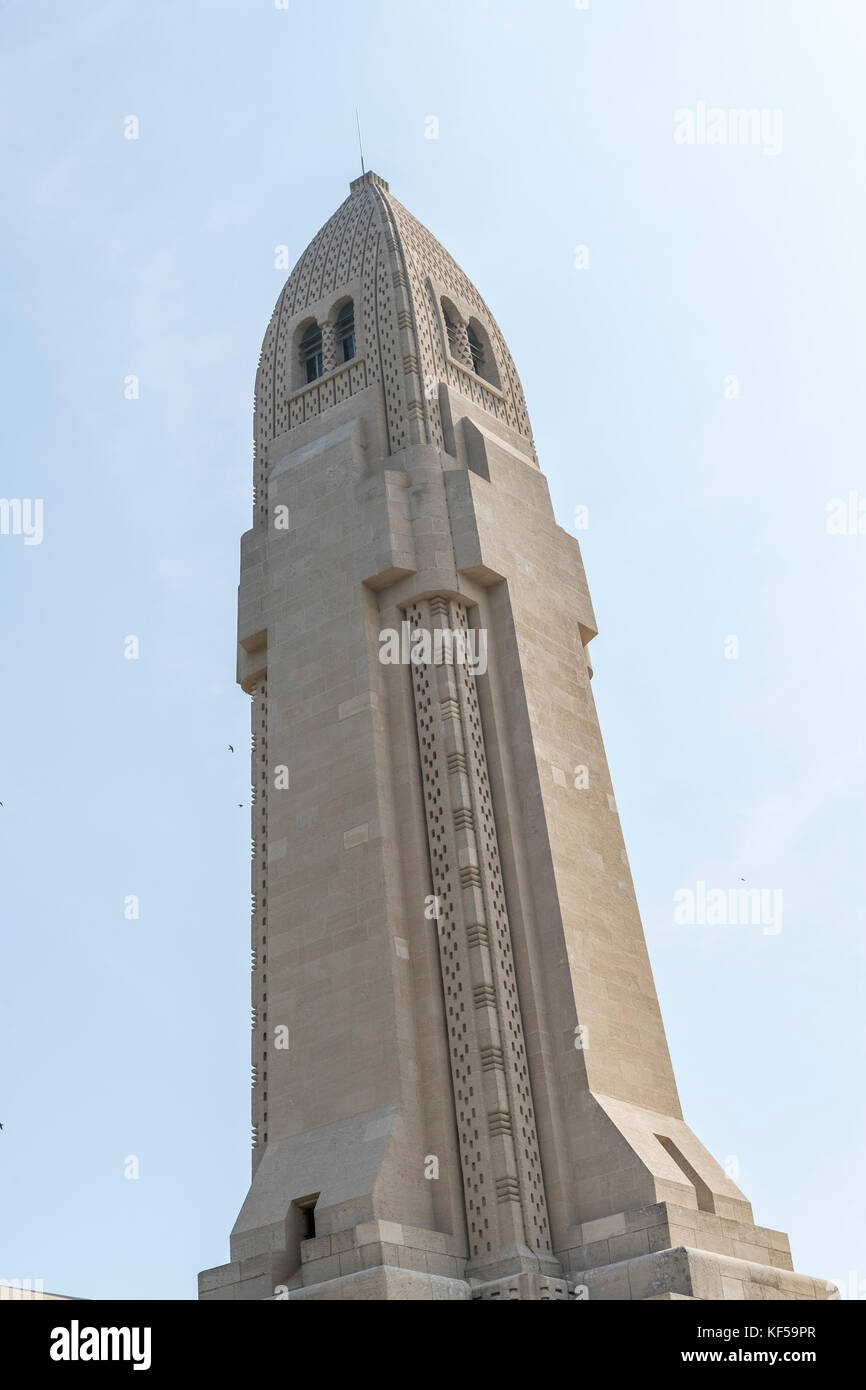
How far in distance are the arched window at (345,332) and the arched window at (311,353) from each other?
454 millimetres

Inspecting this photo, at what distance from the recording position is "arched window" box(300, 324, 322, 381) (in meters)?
27.2

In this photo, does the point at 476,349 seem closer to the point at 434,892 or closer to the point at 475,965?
the point at 434,892

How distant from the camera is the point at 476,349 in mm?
28188

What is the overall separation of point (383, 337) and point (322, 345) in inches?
63.3

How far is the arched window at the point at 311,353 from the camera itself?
27234 mm

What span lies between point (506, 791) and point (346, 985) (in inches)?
142

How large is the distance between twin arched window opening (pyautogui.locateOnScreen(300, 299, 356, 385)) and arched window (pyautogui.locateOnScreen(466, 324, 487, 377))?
231 centimetres

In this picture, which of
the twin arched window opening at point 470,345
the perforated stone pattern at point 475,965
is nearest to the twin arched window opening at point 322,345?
the twin arched window opening at point 470,345

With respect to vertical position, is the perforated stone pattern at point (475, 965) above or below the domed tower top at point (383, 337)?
below

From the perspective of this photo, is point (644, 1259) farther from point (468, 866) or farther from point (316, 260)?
point (316, 260)

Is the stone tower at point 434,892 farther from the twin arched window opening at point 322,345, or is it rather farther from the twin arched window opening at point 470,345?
the twin arched window opening at point 470,345

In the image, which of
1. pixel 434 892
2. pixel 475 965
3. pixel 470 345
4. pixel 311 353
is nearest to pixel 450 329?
pixel 470 345

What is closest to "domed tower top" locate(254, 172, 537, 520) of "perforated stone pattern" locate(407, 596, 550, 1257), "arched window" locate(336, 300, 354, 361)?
"arched window" locate(336, 300, 354, 361)
